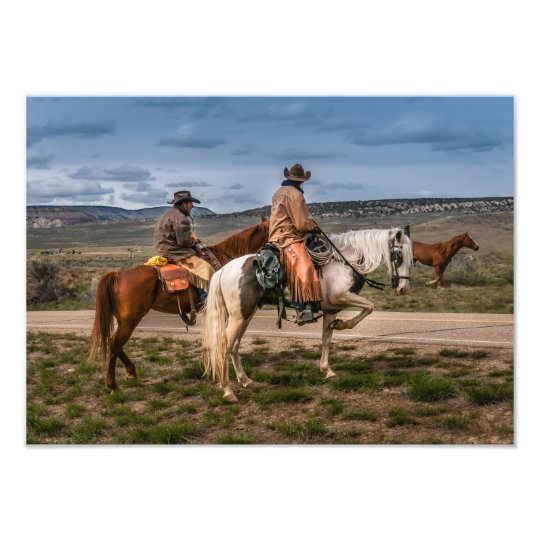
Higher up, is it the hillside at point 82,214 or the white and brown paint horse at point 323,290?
the hillside at point 82,214

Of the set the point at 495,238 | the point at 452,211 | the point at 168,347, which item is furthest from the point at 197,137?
the point at 495,238

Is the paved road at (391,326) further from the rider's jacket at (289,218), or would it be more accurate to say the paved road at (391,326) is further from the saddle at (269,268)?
the rider's jacket at (289,218)

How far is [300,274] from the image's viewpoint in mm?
6480

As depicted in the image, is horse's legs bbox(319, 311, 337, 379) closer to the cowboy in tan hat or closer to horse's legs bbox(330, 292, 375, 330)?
horse's legs bbox(330, 292, 375, 330)

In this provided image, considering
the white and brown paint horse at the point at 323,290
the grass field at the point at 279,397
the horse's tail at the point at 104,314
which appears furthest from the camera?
the horse's tail at the point at 104,314

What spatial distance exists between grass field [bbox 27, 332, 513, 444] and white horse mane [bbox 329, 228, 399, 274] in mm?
855

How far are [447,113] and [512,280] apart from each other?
1726 millimetres

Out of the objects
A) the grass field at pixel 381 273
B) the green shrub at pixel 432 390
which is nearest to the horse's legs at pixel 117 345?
the grass field at pixel 381 273

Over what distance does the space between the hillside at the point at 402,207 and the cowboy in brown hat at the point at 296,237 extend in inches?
9.0

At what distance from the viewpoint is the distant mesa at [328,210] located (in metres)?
6.68

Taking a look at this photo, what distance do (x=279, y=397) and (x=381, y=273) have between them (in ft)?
5.07

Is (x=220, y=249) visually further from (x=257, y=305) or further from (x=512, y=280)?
(x=512, y=280)

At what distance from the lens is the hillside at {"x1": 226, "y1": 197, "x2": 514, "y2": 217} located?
667 centimetres

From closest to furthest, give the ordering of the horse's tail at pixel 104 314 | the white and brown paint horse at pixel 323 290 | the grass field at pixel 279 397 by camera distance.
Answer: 1. the grass field at pixel 279 397
2. the white and brown paint horse at pixel 323 290
3. the horse's tail at pixel 104 314
